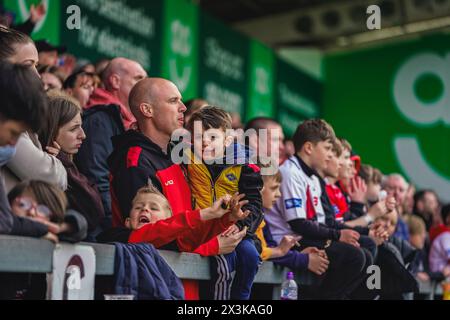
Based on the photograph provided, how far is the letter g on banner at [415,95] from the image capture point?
1155 centimetres

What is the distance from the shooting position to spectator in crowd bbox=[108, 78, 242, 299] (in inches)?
119

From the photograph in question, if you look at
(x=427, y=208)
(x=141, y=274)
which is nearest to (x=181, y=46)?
(x=427, y=208)

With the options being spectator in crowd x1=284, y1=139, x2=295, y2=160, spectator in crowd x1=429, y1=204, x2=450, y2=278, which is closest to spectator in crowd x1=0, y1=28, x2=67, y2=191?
spectator in crowd x1=284, y1=139, x2=295, y2=160

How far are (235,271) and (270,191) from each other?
88cm

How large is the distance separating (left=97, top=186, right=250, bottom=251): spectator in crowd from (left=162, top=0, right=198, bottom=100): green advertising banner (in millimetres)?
5209

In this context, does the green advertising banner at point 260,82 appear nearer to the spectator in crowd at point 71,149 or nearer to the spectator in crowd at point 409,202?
Result: the spectator in crowd at point 409,202

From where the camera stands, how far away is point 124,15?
747cm

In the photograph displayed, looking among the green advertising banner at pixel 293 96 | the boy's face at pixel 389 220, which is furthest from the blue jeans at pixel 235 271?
the green advertising banner at pixel 293 96

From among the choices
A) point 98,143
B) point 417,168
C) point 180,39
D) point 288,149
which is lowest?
point 98,143

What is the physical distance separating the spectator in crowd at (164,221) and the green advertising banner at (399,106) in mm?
8753

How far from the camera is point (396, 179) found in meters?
6.64

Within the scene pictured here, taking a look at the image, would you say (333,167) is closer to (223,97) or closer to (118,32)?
(118,32)
